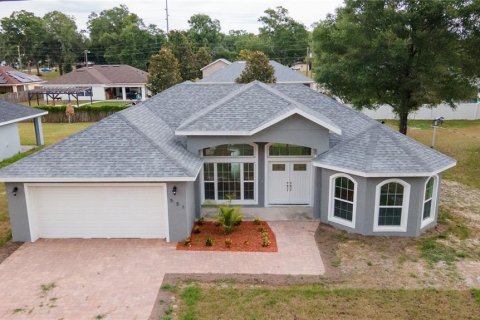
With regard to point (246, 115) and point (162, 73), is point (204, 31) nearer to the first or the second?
point (162, 73)

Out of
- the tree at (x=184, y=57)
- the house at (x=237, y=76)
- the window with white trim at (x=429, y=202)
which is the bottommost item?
the window with white trim at (x=429, y=202)

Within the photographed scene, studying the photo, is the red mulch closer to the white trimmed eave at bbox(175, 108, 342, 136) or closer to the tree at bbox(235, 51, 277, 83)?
the white trimmed eave at bbox(175, 108, 342, 136)

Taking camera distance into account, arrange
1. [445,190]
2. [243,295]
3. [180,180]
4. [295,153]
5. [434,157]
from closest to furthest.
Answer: [243,295] < [180,180] < [434,157] < [295,153] < [445,190]

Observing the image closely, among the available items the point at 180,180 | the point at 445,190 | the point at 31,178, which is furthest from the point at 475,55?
the point at 31,178

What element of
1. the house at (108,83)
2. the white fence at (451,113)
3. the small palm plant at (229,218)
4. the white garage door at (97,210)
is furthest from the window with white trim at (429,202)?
the house at (108,83)

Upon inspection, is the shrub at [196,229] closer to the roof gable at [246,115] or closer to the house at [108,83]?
the roof gable at [246,115]

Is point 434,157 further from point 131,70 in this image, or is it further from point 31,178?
point 131,70
